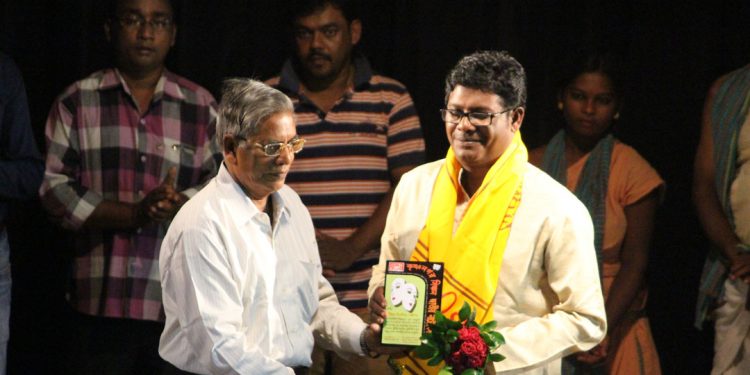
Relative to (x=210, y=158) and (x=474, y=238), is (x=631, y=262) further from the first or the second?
(x=210, y=158)

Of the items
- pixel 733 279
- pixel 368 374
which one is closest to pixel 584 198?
pixel 733 279

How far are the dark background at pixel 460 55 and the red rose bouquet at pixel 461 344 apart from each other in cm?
218

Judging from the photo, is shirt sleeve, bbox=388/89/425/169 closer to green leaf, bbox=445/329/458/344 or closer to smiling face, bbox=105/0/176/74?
smiling face, bbox=105/0/176/74

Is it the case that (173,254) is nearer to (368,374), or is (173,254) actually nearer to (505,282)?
(505,282)

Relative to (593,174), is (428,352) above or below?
below

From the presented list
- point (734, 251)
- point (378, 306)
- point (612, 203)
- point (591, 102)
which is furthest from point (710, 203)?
point (378, 306)

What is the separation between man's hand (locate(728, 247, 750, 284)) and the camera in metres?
4.27

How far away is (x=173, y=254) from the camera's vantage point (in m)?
2.98

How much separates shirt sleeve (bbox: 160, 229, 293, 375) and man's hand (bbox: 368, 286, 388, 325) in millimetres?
321

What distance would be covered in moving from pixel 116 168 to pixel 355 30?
3.71ft

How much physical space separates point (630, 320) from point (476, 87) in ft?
5.35

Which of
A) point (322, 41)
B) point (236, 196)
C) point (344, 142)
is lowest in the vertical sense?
point (344, 142)

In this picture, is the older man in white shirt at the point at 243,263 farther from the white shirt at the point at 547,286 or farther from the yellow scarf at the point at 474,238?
the white shirt at the point at 547,286

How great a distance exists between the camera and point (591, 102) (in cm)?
450
